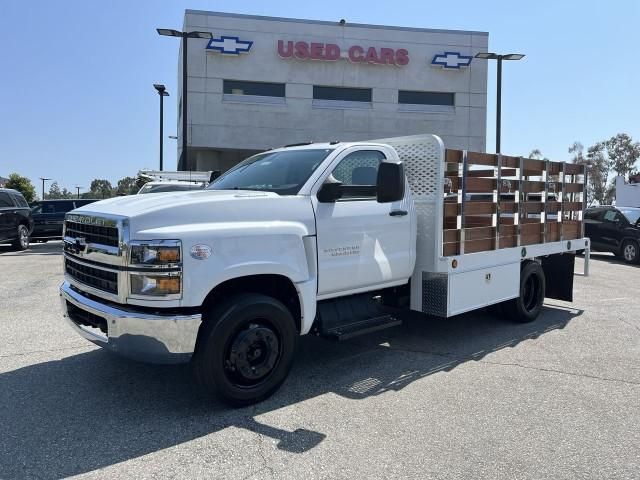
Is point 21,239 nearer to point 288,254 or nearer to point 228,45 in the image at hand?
point 228,45

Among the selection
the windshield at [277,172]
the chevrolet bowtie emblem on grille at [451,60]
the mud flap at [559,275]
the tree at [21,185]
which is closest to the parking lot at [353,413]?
the mud flap at [559,275]

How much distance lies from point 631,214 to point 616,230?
0.70 meters

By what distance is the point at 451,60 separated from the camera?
26.8m

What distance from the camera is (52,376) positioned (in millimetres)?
4758

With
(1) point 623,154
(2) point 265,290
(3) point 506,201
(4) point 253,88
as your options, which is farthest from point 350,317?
(1) point 623,154

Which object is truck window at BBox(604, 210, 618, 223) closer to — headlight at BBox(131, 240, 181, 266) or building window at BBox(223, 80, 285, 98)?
building window at BBox(223, 80, 285, 98)

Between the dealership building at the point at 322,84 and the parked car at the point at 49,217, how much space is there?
6210 millimetres

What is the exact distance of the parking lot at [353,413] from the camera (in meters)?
3.28

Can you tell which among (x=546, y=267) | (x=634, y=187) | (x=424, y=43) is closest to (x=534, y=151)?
(x=634, y=187)

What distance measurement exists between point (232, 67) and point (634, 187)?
25.7 m

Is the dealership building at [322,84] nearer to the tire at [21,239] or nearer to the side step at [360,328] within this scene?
the tire at [21,239]

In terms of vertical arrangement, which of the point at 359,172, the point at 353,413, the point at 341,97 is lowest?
the point at 353,413

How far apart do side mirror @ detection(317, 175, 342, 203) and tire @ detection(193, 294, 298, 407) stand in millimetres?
1008

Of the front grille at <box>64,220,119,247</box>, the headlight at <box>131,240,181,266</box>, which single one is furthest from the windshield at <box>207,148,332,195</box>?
the front grille at <box>64,220,119,247</box>
